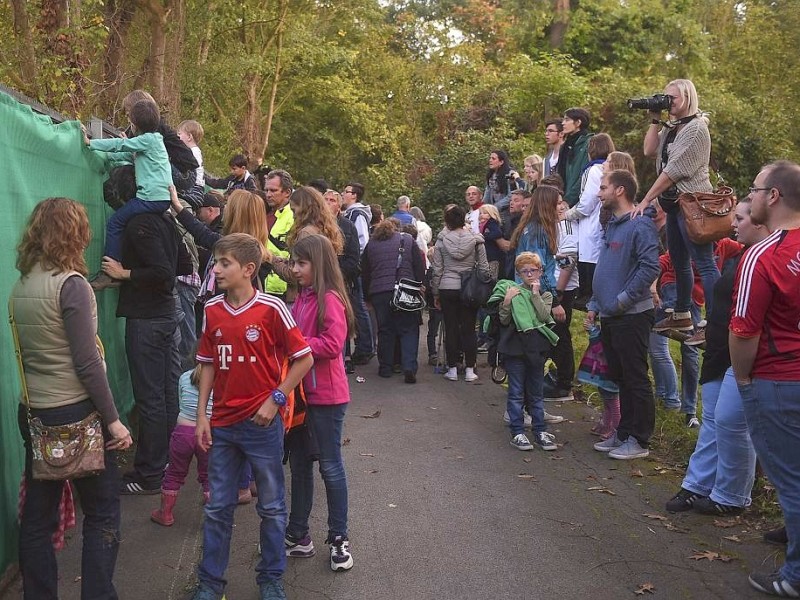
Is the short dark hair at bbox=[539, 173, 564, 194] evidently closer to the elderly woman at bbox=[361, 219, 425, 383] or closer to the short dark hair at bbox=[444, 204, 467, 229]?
the short dark hair at bbox=[444, 204, 467, 229]

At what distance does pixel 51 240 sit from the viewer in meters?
3.97

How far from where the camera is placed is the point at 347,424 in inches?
340

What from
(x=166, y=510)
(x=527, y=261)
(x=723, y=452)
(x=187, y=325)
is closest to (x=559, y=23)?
(x=527, y=261)

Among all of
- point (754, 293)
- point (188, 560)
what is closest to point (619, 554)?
point (754, 293)

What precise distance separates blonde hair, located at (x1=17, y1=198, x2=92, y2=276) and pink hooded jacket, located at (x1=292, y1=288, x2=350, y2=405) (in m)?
1.51

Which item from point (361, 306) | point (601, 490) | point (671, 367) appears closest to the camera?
point (601, 490)

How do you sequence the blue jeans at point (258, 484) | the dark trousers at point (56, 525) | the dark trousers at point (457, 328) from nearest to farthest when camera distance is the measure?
the dark trousers at point (56, 525), the blue jeans at point (258, 484), the dark trousers at point (457, 328)

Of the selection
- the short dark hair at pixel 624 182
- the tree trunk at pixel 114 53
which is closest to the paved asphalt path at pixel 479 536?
the short dark hair at pixel 624 182

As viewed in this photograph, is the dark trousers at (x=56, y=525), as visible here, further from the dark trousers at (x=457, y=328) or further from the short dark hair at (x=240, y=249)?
the dark trousers at (x=457, y=328)

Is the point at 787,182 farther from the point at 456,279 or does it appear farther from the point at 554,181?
the point at 456,279

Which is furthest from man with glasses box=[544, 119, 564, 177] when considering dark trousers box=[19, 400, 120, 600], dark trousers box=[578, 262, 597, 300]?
dark trousers box=[19, 400, 120, 600]

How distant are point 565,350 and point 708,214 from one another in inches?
114

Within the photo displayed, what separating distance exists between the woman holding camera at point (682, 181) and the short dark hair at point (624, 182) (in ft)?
0.48

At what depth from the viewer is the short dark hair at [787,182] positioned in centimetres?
459
